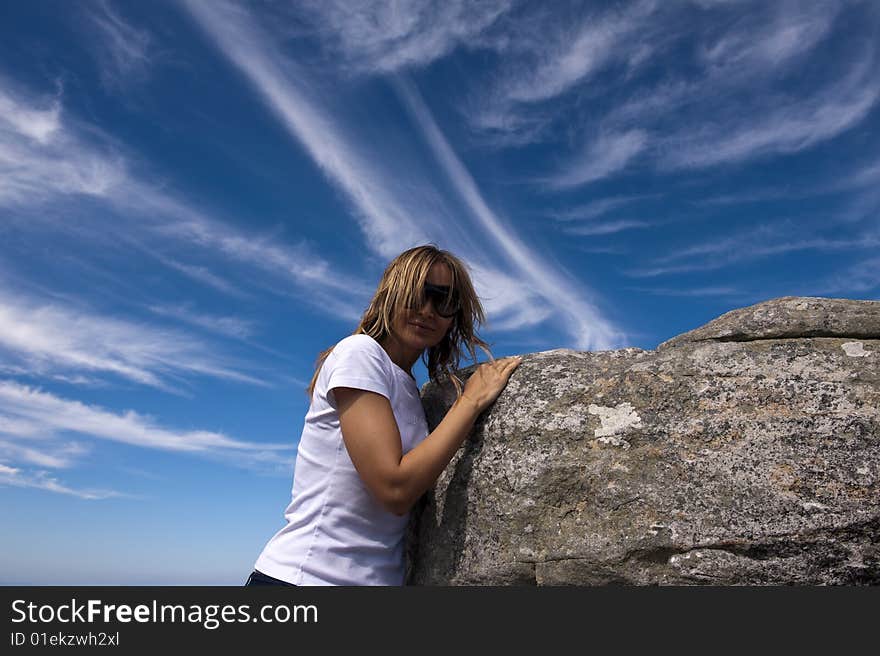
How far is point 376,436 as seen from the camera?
4.39 meters

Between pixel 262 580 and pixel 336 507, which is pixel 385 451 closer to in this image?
pixel 336 507

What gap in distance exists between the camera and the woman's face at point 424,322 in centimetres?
516

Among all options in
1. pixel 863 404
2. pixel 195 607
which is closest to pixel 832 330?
pixel 863 404

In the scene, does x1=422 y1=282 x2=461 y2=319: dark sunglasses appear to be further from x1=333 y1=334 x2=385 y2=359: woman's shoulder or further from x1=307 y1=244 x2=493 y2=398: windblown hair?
x1=333 y1=334 x2=385 y2=359: woman's shoulder

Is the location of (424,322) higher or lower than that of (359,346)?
higher

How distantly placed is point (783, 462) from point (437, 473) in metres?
2.09

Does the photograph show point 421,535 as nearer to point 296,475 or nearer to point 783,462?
point 296,475

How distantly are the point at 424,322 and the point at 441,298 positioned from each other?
8.3 inches

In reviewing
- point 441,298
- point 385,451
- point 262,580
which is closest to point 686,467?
point 385,451

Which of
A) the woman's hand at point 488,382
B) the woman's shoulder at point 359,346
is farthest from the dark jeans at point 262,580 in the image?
the woman's hand at point 488,382

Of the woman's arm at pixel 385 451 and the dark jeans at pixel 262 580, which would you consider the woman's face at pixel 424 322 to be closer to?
the woman's arm at pixel 385 451

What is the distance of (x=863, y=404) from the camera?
4.48m

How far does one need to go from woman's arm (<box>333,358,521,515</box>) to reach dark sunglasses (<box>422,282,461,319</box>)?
0.95 m

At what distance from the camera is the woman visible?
442 centimetres
